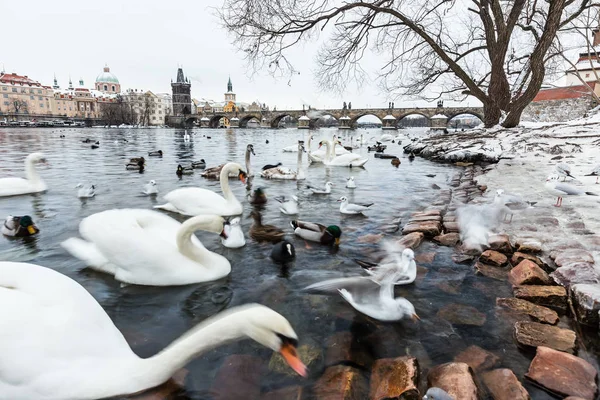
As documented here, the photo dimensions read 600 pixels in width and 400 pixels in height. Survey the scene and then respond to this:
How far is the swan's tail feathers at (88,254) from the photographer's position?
4008mm

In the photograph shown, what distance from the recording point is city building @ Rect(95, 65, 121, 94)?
15062cm

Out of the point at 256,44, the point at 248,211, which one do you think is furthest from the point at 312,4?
the point at 248,211

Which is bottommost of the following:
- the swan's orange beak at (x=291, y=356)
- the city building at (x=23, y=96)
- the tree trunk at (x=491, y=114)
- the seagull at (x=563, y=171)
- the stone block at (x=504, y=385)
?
the stone block at (x=504, y=385)

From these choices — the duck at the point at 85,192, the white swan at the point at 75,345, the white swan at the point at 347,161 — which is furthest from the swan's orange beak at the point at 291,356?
the white swan at the point at 347,161

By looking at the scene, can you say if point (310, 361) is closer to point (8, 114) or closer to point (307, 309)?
point (307, 309)

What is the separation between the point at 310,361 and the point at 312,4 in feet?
46.0

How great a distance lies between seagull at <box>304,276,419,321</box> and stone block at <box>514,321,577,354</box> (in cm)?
83

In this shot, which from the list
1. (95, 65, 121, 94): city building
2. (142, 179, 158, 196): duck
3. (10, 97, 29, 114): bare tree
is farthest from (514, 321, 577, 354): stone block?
(95, 65, 121, 94): city building

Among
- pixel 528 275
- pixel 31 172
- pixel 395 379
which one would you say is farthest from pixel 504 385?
pixel 31 172

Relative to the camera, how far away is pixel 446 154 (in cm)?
1540

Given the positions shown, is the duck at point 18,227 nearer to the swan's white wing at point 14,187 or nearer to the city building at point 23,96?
the swan's white wing at point 14,187

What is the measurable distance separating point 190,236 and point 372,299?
2.08m

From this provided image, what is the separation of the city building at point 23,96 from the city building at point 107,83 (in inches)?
1311

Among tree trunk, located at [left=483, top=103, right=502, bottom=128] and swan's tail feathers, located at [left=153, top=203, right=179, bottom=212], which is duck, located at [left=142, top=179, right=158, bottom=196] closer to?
swan's tail feathers, located at [left=153, top=203, right=179, bottom=212]
